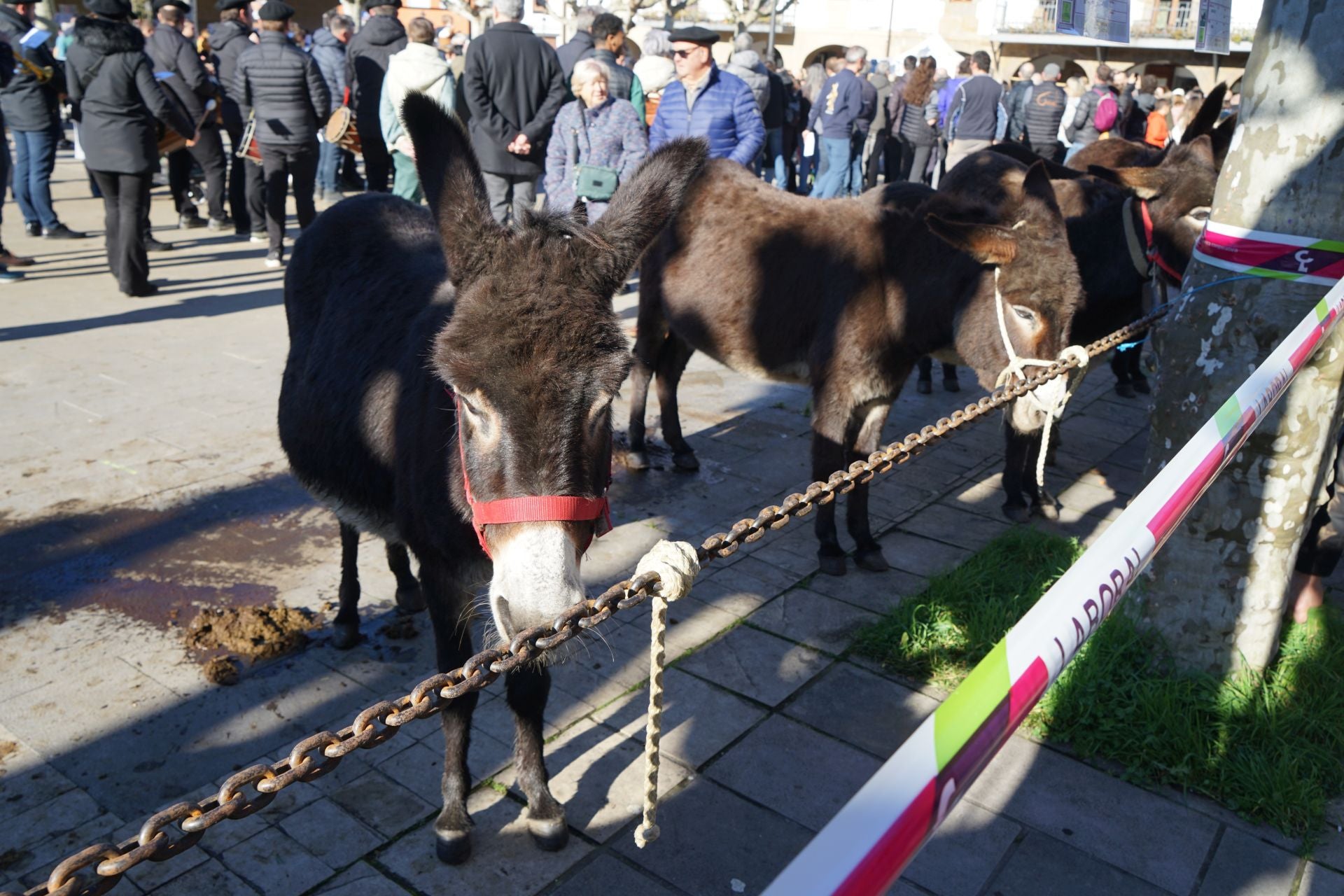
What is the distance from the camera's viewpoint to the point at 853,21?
51719 mm

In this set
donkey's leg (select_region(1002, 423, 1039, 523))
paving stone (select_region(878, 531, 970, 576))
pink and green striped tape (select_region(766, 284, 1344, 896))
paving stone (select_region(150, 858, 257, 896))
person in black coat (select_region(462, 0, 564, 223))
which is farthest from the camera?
person in black coat (select_region(462, 0, 564, 223))

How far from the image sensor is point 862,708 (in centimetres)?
344

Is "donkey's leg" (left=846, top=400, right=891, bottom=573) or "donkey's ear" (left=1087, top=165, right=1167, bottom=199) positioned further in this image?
"donkey's ear" (left=1087, top=165, right=1167, bottom=199)

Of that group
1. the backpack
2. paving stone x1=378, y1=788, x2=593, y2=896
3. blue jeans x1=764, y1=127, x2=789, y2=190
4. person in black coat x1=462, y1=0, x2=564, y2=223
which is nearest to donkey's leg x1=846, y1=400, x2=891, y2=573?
paving stone x1=378, y1=788, x2=593, y2=896

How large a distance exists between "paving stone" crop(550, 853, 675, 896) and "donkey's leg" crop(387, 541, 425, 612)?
1.65 m

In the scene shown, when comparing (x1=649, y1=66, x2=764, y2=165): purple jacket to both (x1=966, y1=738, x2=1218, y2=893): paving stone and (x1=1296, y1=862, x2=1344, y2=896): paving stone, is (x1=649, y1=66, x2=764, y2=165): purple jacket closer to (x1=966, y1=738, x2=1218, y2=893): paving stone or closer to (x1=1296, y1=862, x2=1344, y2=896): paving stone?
(x1=966, y1=738, x2=1218, y2=893): paving stone

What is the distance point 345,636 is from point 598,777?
1.29m

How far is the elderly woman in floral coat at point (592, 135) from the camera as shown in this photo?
251 inches

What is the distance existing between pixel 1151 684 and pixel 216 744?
329 cm

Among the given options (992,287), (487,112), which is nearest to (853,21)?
(487,112)

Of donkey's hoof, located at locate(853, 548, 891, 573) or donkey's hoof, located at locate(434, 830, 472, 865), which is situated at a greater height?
donkey's hoof, located at locate(853, 548, 891, 573)

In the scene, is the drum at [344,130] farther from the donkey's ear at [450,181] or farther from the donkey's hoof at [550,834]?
the donkey's hoof at [550,834]

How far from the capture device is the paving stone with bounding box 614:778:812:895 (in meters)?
2.61

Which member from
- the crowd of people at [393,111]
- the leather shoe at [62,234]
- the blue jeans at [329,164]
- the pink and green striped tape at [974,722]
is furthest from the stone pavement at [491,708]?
the blue jeans at [329,164]
